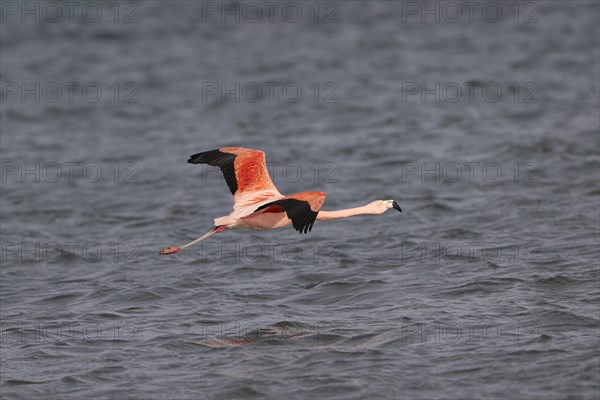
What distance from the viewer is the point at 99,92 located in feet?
93.5

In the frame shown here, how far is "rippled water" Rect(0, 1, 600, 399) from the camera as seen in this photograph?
11.5 meters

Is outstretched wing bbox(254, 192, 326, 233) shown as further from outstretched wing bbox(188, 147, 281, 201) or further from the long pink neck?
outstretched wing bbox(188, 147, 281, 201)

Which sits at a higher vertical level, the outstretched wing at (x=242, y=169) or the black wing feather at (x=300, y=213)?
the outstretched wing at (x=242, y=169)

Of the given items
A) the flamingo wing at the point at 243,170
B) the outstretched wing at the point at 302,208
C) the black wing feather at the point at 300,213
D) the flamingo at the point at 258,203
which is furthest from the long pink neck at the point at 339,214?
the black wing feather at the point at 300,213

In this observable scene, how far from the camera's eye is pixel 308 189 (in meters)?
19.8

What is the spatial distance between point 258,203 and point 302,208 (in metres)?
1.36

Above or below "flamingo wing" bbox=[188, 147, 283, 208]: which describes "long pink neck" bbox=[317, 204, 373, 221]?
below

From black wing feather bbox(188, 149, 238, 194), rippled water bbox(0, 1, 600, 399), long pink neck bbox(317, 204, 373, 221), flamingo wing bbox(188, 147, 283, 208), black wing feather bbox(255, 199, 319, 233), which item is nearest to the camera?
black wing feather bbox(255, 199, 319, 233)

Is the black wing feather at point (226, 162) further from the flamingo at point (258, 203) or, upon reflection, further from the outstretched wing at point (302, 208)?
the outstretched wing at point (302, 208)

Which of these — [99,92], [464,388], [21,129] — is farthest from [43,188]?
[464,388]

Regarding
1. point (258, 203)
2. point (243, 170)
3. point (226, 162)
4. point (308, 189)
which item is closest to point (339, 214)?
point (258, 203)

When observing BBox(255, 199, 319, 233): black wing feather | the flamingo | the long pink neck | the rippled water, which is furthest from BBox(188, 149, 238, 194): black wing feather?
BBox(255, 199, 319, 233): black wing feather

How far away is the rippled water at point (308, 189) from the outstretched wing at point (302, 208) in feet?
4.71

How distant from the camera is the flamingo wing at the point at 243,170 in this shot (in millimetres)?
13328
